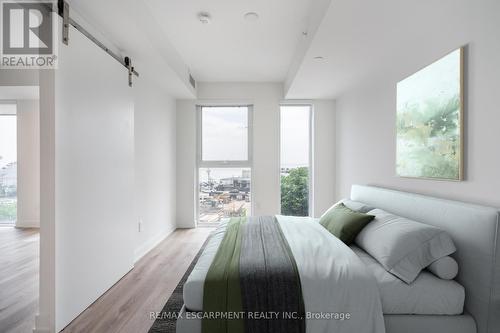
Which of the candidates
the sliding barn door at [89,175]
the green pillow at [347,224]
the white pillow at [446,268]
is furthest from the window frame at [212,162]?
the white pillow at [446,268]

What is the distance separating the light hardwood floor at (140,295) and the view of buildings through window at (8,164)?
3.45 metres

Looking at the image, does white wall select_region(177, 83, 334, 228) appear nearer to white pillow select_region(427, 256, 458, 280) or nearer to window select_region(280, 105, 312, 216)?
window select_region(280, 105, 312, 216)

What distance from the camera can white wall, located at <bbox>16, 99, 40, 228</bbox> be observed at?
4809mm

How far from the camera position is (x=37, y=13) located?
1.86 metres

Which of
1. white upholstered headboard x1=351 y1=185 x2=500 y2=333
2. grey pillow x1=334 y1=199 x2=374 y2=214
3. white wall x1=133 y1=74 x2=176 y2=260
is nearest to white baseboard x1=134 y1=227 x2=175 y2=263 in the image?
white wall x1=133 y1=74 x2=176 y2=260

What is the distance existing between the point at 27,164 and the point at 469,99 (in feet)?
21.0

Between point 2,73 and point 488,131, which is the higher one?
point 2,73

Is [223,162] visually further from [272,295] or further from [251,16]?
[272,295]

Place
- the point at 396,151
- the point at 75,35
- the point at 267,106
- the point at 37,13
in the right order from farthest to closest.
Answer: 1. the point at 267,106
2. the point at 396,151
3. the point at 75,35
4. the point at 37,13

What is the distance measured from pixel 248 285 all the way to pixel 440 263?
1188 mm

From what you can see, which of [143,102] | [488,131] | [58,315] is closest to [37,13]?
[143,102]

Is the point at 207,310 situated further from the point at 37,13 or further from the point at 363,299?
the point at 37,13

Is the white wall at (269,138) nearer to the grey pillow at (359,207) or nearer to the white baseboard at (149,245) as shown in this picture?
the white baseboard at (149,245)

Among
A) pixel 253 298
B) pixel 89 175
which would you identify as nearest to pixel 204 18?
pixel 89 175
